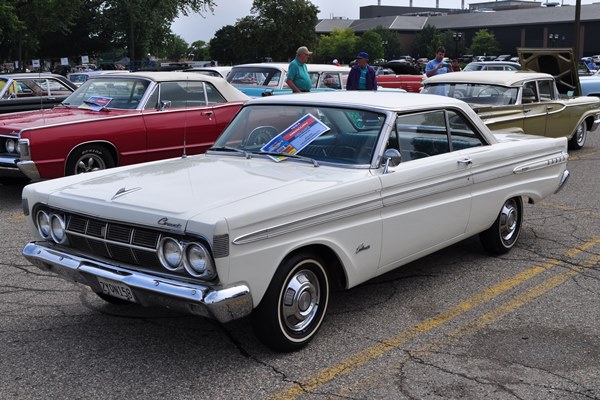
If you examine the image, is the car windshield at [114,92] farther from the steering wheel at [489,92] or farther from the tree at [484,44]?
the tree at [484,44]

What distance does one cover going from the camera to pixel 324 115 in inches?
204

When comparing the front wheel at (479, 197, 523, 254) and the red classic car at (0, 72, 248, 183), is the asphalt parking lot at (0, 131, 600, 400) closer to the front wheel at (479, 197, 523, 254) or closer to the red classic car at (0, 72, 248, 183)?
the front wheel at (479, 197, 523, 254)

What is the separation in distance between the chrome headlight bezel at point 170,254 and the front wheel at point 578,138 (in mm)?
11139

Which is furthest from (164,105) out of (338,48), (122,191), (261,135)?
(338,48)

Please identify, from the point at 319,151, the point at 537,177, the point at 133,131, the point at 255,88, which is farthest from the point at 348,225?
the point at 255,88

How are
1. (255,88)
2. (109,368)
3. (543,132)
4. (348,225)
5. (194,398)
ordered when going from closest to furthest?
1. (194,398)
2. (109,368)
3. (348,225)
4. (543,132)
5. (255,88)

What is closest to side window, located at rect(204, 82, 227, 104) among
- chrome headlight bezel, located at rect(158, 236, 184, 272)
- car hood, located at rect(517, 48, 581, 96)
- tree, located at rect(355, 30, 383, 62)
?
chrome headlight bezel, located at rect(158, 236, 184, 272)

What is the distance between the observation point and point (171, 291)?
3775 mm

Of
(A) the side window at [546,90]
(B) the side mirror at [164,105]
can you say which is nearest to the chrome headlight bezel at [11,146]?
(B) the side mirror at [164,105]

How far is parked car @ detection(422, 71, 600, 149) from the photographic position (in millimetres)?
10477

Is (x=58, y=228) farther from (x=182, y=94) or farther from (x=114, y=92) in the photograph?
(x=182, y=94)

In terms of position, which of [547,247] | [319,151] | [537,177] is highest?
[319,151]

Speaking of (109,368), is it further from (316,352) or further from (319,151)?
(319,151)

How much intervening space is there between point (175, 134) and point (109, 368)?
571cm
